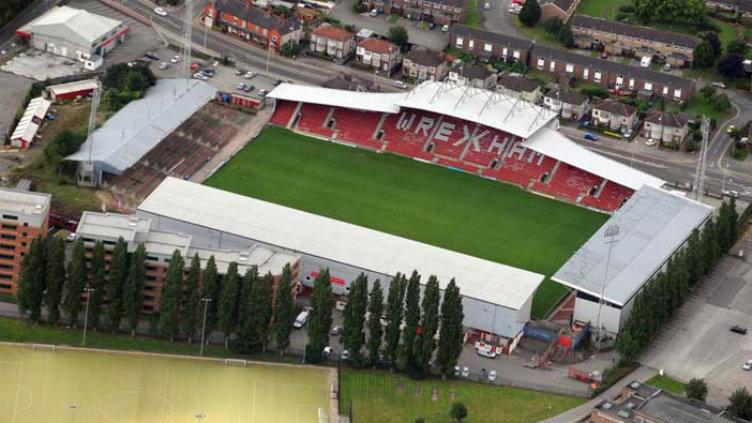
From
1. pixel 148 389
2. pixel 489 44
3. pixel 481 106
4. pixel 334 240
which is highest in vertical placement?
pixel 481 106

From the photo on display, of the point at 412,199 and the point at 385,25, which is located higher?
the point at 385,25

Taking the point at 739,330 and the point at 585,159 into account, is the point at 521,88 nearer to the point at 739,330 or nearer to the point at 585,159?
the point at 585,159

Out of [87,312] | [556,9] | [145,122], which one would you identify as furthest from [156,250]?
[556,9]

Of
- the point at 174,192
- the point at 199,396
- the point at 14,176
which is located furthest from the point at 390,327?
the point at 14,176

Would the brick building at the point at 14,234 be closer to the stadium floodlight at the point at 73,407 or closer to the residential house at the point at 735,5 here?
the stadium floodlight at the point at 73,407

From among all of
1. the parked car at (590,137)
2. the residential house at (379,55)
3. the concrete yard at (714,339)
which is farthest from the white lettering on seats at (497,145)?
the concrete yard at (714,339)

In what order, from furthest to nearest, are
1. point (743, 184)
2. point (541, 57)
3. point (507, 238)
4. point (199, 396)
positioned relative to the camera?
point (541, 57) → point (743, 184) → point (507, 238) → point (199, 396)

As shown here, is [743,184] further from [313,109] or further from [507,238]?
[313,109]
